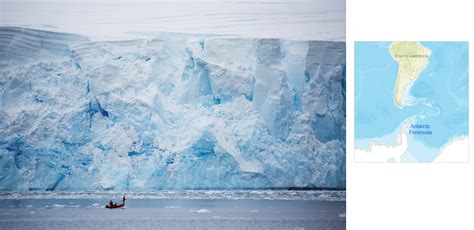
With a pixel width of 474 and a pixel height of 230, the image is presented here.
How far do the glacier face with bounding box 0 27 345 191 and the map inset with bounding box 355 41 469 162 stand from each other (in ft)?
3.08

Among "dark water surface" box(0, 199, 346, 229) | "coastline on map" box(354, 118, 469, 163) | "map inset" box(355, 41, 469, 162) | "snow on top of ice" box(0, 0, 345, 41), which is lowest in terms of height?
"dark water surface" box(0, 199, 346, 229)

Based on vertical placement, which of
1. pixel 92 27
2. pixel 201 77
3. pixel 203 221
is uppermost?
pixel 92 27

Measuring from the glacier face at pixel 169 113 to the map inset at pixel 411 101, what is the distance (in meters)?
0.94

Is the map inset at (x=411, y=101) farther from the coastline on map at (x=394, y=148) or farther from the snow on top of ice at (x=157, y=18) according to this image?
the snow on top of ice at (x=157, y=18)

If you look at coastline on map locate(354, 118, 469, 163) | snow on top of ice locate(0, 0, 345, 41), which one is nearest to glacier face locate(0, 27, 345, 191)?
snow on top of ice locate(0, 0, 345, 41)

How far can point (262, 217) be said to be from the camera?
4.71m

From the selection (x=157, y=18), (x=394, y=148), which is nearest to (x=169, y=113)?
(x=157, y=18)

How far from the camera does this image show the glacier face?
471 cm

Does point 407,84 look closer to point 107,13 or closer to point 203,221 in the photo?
point 203,221

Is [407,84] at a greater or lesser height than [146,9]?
lesser

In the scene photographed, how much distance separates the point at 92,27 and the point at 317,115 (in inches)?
75.7

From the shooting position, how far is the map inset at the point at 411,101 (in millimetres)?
3773

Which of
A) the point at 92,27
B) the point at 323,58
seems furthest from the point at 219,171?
the point at 92,27

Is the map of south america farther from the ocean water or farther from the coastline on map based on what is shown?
the ocean water
